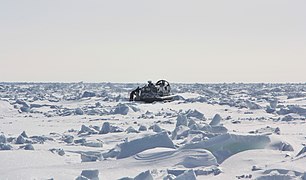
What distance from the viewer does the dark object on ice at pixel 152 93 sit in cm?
642

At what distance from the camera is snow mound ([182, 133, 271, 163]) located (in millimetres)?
10539

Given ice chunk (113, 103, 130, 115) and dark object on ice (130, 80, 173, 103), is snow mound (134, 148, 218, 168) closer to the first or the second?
dark object on ice (130, 80, 173, 103)

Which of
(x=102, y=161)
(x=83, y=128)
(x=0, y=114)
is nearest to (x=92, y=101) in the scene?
(x=0, y=114)

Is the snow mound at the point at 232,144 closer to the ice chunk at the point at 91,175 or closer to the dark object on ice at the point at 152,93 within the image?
the ice chunk at the point at 91,175

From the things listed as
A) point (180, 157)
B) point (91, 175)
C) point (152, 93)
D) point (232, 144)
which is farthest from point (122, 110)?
point (152, 93)

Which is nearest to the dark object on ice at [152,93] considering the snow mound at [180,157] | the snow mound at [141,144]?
the snow mound at [180,157]

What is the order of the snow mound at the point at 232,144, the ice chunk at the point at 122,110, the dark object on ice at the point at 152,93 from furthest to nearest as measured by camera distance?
the ice chunk at the point at 122,110 < the snow mound at the point at 232,144 < the dark object on ice at the point at 152,93

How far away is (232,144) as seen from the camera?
10688 mm

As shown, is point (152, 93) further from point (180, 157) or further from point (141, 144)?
point (141, 144)

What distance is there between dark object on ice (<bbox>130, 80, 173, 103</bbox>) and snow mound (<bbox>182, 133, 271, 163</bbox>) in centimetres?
393

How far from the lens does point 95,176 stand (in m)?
8.33

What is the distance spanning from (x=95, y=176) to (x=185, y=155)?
7.61 feet

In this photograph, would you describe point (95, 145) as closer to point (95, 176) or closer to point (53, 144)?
point (53, 144)

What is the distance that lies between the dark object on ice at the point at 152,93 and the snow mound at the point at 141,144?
428 cm
